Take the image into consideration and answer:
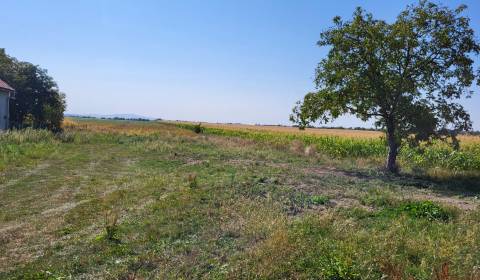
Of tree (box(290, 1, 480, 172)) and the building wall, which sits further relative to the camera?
the building wall

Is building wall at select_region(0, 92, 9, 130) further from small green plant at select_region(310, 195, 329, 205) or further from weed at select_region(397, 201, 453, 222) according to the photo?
weed at select_region(397, 201, 453, 222)

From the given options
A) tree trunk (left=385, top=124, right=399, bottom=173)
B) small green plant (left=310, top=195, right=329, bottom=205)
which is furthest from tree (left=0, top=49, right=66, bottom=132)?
small green plant (left=310, top=195, right=329, bottom=205)

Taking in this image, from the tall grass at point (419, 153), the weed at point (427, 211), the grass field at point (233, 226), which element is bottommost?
the grass field at point (233, 226)

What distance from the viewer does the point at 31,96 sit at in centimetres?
4803

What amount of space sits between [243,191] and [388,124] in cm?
1072

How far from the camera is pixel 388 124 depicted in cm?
2075

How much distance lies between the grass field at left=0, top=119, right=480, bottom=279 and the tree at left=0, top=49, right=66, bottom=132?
32.1 metres

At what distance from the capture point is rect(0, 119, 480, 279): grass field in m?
6.84

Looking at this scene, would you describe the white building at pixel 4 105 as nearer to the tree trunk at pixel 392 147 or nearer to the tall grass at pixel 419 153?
the tall grass at pixel 419 153

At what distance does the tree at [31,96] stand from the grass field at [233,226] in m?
32.1

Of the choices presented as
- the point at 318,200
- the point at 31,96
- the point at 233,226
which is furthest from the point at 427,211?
the point at 31,96

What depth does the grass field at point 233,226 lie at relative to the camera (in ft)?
22.5

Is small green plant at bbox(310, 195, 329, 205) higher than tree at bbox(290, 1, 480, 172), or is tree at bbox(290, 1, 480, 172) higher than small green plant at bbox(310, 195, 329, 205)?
tree at bbox(290, 1, 480, 172)

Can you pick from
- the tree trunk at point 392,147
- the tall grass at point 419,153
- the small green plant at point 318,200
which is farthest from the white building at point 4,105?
the small green plant at point 318,200
